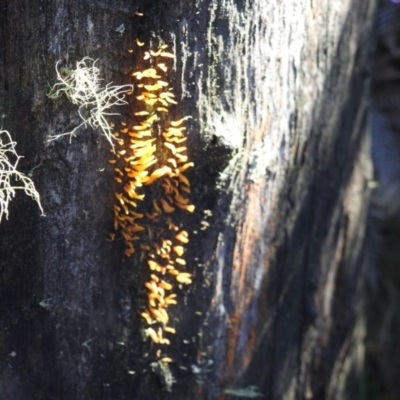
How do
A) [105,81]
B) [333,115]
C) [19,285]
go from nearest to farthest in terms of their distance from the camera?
1. [105,81]
2. [19,285]
3. [333,115]

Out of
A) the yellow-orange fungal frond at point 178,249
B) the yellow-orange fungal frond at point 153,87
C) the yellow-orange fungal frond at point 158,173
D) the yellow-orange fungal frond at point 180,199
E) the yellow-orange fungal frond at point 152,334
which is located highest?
the yellow-orange fungal frond at point 153,87

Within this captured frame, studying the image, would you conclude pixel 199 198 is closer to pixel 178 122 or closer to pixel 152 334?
pixel 178 122

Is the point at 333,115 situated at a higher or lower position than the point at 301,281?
higher

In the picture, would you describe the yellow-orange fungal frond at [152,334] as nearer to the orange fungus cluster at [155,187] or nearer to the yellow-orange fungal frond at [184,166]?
the orange fungus cluster at [155,187]

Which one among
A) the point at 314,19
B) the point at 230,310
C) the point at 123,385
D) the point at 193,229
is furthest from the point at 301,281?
the point at 314,19

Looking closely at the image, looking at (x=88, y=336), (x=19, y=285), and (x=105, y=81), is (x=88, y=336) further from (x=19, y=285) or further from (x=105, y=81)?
(x=105, y=81)

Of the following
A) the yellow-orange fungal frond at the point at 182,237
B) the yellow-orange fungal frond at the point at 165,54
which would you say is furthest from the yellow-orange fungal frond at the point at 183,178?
the yellow-orange fungal frond at the point at 165,54

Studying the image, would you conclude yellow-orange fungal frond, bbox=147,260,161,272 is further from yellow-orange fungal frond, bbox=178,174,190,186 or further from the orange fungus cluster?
yellow-orange fungal frond, bbox=178,174,190,186
